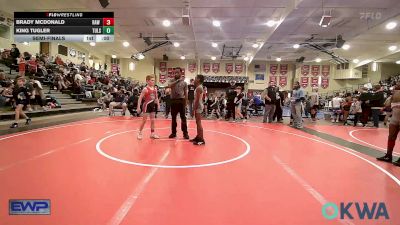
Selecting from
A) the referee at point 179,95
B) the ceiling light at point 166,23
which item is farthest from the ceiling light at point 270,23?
the referee at point 179,95

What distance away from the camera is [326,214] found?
2.59 m

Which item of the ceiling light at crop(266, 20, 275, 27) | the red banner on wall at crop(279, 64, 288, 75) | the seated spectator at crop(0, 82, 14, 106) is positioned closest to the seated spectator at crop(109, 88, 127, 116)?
the seated spectator at crop(0, 82, 14, 106)

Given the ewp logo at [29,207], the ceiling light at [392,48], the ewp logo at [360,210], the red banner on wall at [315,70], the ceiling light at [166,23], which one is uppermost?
the ceiling light at [166,23]

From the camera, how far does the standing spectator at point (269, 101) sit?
1062cm

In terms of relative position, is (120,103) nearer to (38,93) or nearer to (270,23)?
(38,93)

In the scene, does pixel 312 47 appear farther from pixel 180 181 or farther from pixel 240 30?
pixel 180 181

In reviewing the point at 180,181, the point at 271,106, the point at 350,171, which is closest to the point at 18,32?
the point at 180,181

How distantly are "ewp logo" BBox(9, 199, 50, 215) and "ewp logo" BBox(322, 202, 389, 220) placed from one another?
2.86 m

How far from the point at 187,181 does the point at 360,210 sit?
2031mm

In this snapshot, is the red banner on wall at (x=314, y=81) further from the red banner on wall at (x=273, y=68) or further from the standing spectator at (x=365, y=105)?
the standing spectator at (x=365, y=105)

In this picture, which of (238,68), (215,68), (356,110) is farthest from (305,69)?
(356,110)

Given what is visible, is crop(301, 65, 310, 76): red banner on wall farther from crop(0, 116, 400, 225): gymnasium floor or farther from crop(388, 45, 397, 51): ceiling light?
crop(0, 116, 400, 225): gymnasium floor
